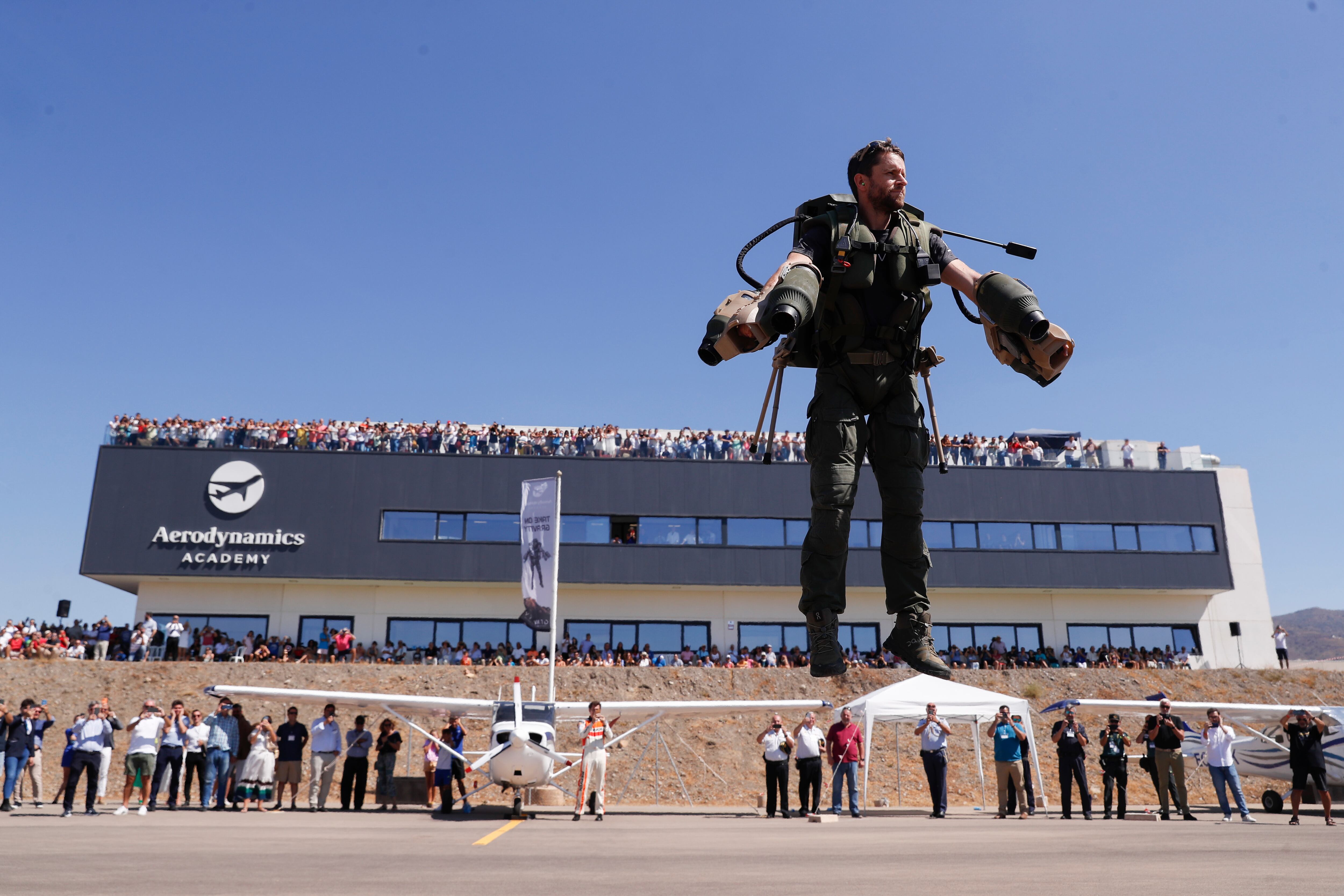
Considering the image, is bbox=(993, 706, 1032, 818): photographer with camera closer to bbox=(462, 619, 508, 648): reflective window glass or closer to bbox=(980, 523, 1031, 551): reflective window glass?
bbox=(980, 523, 1031, 551): reflective window glass

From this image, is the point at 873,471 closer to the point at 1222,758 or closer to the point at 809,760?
the point at 809,760

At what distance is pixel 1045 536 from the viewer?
147ft

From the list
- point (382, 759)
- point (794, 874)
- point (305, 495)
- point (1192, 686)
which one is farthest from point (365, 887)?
point (1192, 686)

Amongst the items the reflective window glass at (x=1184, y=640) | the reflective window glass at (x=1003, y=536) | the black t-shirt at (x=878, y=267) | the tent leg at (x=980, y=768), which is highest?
the reflective window glass at (x=1003, y=536)

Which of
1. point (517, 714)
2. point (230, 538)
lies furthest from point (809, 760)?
point (230, 538)

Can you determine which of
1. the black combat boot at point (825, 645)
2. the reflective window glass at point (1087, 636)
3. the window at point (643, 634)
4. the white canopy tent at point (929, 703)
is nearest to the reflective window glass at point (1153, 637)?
the reflective window glass at point (1087, 636)

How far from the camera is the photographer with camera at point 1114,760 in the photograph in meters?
20.3

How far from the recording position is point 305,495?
43.2m

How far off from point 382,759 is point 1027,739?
16.8m

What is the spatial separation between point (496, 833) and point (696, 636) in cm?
3182

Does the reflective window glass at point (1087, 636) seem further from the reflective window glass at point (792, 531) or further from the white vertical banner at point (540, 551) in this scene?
the white vertical banner at point (540, 551)

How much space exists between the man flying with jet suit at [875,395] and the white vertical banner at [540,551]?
22.2m

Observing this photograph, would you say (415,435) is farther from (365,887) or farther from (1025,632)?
(365,887)

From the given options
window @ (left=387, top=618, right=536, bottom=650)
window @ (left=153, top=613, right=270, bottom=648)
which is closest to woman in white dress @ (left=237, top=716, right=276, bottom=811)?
window @ (left=387, top=618, right=536, bottom=650)
